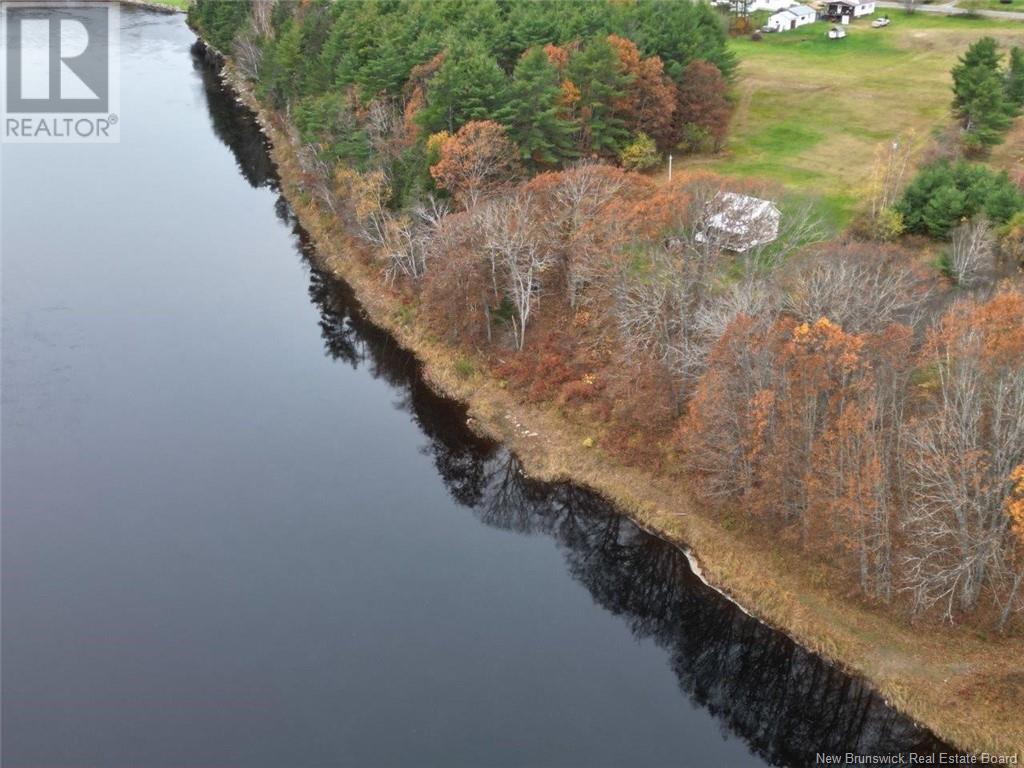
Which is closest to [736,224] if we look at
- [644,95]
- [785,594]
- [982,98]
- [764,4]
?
[785,594]


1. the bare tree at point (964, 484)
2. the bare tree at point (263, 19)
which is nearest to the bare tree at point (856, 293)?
the bare tree at point (964, 484)

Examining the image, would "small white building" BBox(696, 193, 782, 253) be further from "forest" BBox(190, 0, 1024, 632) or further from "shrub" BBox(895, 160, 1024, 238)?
"shrub" BBox(895, 160, 1024, 238)

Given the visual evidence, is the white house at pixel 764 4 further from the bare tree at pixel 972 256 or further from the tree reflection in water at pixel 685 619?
the tree reflection in water at pixel 685 619

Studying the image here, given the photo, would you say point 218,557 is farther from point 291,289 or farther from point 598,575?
point 291,289

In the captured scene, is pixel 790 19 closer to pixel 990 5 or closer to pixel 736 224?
pixel 990 5

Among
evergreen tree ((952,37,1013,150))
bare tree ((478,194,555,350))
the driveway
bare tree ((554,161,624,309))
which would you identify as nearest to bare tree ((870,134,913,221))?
evergreen tree ((952,37,1013,150))

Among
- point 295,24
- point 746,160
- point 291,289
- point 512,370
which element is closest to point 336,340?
point 291,289

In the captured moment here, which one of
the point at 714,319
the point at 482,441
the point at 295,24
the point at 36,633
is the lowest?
the point at 36,633
